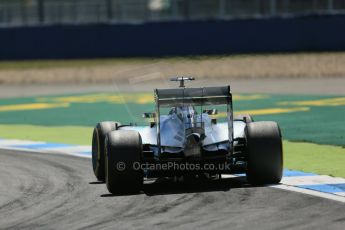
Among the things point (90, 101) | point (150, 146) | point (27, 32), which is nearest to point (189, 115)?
point (150, 146)

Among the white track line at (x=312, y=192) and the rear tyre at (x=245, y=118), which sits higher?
the rear tyre at (x=245, y=118)

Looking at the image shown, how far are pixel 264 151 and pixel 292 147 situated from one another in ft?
15.6

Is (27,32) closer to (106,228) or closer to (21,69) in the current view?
(21,69)

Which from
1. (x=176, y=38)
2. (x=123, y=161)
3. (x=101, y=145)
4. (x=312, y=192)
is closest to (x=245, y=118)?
(x=101, y=145)

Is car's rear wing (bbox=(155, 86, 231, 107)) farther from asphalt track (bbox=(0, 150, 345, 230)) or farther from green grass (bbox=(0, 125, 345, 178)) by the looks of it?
green grass (bbox=(0, 125, 345, 178))

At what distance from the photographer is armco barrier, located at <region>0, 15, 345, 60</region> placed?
3709 cm

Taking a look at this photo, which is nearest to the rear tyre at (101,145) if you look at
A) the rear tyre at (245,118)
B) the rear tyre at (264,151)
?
the rear tyre at (245,118)

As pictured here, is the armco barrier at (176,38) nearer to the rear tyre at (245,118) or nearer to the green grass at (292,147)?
the green grass at (292,147)

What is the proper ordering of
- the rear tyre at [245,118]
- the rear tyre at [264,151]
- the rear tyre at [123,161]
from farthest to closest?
the rear tyre at [245,118], the rear tyre at [264,151], the rear tyre at [123,161]

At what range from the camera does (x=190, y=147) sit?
11.3m

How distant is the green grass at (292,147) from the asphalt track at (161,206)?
1.64 metres

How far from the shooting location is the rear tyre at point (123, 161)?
36.6 ft

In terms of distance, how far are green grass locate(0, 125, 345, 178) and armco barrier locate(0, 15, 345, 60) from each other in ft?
53.4

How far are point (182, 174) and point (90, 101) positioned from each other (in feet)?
54.2
